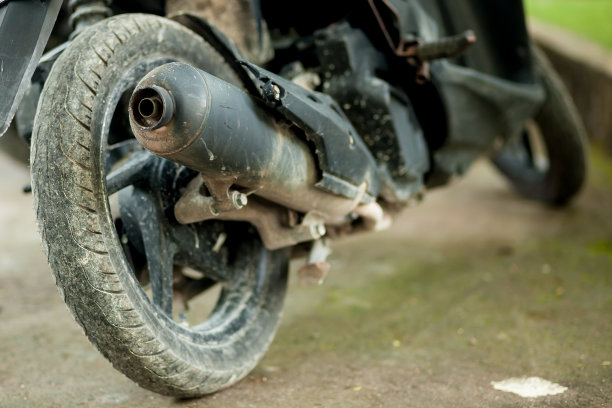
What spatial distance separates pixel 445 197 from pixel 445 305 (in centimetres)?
193

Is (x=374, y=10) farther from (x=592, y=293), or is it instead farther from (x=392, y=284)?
(x=592, y=293)

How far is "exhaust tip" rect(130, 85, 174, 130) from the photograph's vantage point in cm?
124

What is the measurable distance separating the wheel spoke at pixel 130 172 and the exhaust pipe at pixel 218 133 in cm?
25

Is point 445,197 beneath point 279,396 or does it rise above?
beneath

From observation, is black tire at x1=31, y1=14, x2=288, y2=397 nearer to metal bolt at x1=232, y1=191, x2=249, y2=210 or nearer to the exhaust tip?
the exhaust tip

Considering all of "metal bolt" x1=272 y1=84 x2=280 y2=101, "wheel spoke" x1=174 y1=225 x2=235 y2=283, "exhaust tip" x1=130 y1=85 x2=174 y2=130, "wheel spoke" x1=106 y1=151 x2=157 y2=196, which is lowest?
"wheel spoke" x1=174 y1=225 x2=235 y2=283

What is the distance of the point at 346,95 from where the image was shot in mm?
1883

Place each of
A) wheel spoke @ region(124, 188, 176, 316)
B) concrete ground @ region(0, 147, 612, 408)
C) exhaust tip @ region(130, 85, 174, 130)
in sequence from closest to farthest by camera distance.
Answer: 1. exhaust tip @ region(130, 85, 174, 130)
2. wheel spoke @ region(124, 188, 176, 316)
3. concrete ground @ region(0, 147, 612, 408)

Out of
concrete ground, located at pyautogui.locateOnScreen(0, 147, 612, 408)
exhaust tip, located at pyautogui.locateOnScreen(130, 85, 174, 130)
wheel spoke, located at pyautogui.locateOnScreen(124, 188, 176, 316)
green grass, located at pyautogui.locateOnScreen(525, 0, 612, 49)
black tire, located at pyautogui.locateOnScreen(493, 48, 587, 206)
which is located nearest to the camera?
exhaust tip, located at pyautogui.locateOnScreen(130, 85, 174, 130)

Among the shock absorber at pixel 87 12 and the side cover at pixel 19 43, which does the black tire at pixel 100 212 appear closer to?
the side cover at pixel 19 43

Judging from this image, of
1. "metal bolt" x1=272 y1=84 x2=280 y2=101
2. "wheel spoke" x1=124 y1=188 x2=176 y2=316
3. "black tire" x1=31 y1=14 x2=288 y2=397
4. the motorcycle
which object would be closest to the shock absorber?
the motorcycle

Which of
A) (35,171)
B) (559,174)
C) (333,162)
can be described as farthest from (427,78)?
(559,174)

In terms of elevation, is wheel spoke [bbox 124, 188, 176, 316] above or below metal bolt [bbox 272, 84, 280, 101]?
below

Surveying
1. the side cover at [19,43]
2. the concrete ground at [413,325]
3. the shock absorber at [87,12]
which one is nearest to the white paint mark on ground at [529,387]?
the concrete ground at [413,325]
